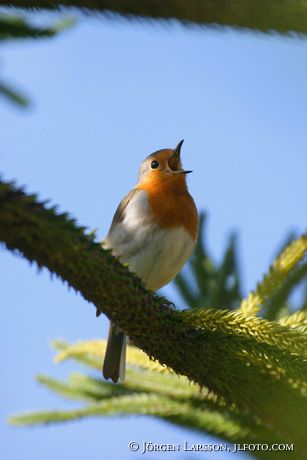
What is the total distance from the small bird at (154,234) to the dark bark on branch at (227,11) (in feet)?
13.4

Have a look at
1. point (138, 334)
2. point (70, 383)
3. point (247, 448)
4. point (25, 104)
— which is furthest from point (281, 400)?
point (25, 104)

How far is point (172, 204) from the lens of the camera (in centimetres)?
565

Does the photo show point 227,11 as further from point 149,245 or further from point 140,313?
point 149,245

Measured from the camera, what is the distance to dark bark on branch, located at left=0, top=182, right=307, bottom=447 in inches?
58.1

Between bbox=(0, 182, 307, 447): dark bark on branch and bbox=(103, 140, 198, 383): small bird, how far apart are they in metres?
2.53

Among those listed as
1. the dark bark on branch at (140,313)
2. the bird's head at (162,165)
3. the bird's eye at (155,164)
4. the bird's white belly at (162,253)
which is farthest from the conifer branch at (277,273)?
the bird's eye at (155,164)

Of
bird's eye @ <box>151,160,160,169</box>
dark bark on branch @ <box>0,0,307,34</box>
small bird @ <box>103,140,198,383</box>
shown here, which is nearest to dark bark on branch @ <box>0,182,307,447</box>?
dark bark on branch @ <box>0,0,307,34</box>

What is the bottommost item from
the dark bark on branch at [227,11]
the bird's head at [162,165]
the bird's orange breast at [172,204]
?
the dark bark on branch at [227,11]

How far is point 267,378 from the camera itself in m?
2.53

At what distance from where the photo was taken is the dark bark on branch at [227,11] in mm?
994

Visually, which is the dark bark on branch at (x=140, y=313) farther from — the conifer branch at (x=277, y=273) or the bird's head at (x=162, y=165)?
the bird's head at (x=162, y=165)

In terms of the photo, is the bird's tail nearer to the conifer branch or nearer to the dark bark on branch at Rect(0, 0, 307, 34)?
the conifer branch

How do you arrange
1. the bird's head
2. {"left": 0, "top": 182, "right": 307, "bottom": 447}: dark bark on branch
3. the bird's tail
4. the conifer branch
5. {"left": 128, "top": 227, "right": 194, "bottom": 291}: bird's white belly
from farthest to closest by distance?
the bird's head, {"left": 128, "top": 227, "right": 194, "bottom": 291}: bird's white belly, the bird's tail, the conifer branch, {"left": 0, "top": 182, "right": 307, "bottom": 447}: dark bark on branch

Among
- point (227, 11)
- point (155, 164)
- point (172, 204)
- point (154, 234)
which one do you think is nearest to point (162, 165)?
point (155, 164)
